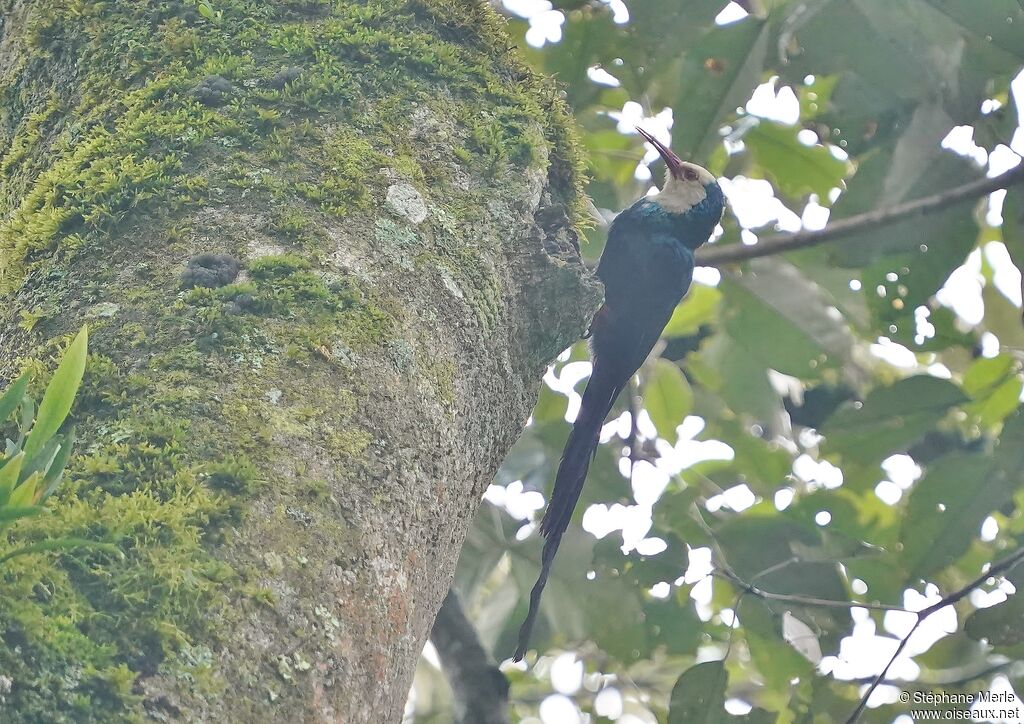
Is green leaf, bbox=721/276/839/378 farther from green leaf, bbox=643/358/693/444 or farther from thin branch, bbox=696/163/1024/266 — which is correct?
green leaf, bbox=643/358/693/444

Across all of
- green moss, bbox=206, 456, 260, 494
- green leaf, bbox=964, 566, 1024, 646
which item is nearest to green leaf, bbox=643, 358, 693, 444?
green leaf, bbox=964, 566, 1024, 646

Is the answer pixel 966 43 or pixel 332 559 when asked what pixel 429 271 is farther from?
pixel 966 43

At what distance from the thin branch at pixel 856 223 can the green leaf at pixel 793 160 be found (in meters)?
0.22

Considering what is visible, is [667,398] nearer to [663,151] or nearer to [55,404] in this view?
[663,151]

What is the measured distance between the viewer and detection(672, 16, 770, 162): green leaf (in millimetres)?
2783

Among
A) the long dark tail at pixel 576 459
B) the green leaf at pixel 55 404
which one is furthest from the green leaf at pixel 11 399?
the long dark tail at pixel 576 459

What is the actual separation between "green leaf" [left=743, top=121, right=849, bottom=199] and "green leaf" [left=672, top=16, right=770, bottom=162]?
43 centimetres

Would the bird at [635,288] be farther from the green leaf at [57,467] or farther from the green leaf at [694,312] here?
the green leaf at [57,467]

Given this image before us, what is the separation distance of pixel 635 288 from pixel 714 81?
1007 mm

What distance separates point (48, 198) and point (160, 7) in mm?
493

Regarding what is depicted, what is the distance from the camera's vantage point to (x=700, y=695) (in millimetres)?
Result: 2645

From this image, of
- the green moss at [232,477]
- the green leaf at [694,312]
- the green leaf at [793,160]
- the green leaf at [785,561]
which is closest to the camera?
the green moss at [232,477]

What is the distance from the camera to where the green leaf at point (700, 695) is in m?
2.63

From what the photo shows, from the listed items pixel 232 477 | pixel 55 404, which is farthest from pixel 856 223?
pixel 55 404
